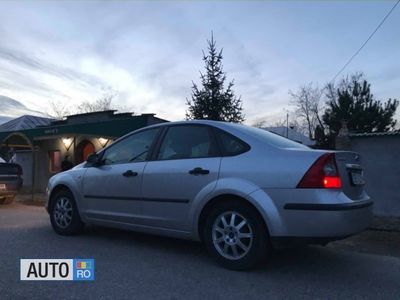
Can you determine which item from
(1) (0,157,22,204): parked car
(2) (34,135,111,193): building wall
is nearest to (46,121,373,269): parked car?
(1) (0,157,22,204): parked car

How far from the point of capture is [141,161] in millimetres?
5395

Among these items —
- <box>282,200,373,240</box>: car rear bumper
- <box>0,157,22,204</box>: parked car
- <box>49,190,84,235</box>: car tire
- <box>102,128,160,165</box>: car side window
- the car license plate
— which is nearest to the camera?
<box>282,200,373,240</box>: car rear bumper

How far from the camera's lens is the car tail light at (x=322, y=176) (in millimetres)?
3998

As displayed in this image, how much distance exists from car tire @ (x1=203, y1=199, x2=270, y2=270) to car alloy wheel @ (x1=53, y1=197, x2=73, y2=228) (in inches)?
101

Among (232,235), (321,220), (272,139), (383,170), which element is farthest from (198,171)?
(383,170)

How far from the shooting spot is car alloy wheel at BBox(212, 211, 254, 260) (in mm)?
4301

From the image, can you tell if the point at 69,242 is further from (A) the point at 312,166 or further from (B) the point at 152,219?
(A) the point at 312,166

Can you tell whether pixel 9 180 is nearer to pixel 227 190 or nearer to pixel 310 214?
pixel 227 190

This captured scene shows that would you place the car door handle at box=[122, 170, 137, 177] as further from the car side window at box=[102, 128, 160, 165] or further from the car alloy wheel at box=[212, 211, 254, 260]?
the car alloy wheel at box=[212, 211, 254, 260]

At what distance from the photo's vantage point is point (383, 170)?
10164mm

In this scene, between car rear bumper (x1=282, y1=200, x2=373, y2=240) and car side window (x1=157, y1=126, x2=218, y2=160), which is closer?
car rear bumper (x1=282, y1=200, x2=373, y2=240)

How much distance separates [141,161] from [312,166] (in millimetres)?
2323

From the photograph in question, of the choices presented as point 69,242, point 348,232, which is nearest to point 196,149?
point 348,232

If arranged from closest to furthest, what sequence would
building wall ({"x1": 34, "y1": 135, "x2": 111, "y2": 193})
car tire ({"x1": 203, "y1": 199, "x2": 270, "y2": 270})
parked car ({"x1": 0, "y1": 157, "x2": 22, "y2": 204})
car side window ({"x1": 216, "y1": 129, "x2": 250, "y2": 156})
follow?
car tire ({"x1": 203, "y1": 199, "x2": 270, "y2": 270})
car side window ({"x1": 216, "y1": 129, "x2": 250, "y2": 156})
parked car ({"x1": 0, "y1": 157, "x2": 22, "y2": 204})
building wall ({"x1": 34, "y1": 135, "x2": 111, "y2": 193})
